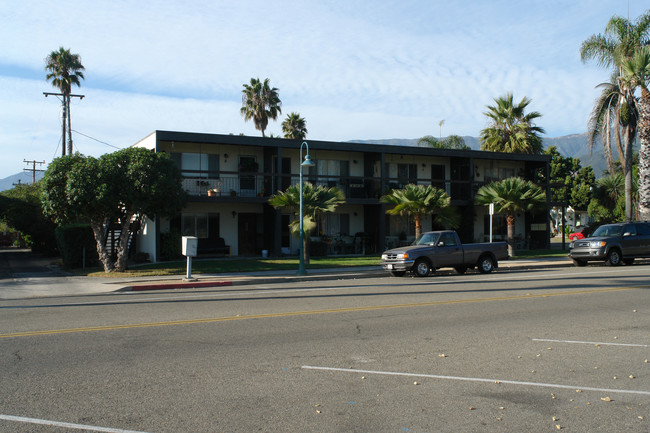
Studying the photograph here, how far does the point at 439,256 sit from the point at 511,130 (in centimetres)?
2316

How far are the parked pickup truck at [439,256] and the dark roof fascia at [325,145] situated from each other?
9.82 m

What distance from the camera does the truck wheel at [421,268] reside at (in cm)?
1938

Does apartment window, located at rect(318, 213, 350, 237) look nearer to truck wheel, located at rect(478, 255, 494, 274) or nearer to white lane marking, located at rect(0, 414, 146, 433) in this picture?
truck wheel, located at rect(478, 255, 494, 274)

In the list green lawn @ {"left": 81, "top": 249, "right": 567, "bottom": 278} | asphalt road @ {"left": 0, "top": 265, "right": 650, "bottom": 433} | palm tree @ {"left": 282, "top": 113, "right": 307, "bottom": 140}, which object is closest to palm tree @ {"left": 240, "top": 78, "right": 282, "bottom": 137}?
palm tree @ {"left": 282, "top": 113, "right": 307, "bottom": 140}

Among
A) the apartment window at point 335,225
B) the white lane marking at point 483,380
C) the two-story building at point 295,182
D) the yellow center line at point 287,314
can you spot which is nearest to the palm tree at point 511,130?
A: the two-story building at point 295,182

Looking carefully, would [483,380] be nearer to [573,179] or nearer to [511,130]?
[511,130]

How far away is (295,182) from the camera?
29.3 metres

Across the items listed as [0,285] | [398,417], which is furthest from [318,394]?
[0,285]

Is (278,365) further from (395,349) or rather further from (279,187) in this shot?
(279,187)

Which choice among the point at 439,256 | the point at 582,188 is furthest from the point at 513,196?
the point at 582,188

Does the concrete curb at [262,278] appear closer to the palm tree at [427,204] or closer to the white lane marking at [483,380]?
the palm tree at [427,204]

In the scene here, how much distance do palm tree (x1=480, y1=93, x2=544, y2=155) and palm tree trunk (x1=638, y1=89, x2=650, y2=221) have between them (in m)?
9.93

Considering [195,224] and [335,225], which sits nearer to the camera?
[195,224]

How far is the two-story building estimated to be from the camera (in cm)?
2683
